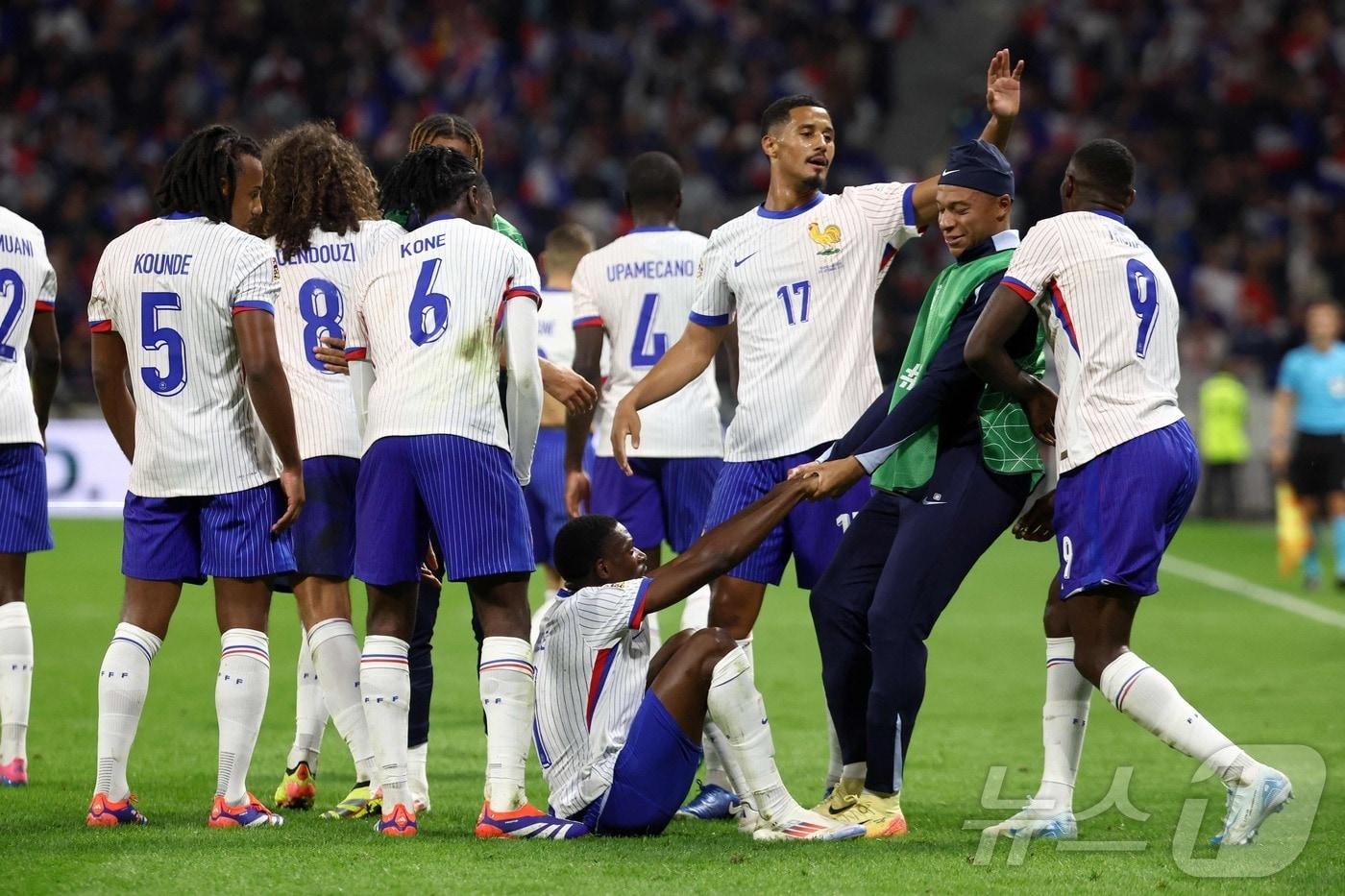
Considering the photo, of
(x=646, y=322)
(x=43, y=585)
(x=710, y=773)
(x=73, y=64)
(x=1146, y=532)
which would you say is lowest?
(x=43, y=585)

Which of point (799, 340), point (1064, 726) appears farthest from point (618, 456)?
point (1064, 726)

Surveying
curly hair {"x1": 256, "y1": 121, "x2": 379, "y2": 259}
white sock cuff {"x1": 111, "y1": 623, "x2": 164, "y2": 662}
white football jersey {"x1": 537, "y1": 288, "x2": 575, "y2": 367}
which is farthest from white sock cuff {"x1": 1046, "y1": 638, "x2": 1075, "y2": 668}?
white football jersey {"x1": 537, "y1": 288, "x2": 575, "y2": 367}

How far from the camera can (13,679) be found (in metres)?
6.81

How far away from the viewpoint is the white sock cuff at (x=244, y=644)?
577 centimetres

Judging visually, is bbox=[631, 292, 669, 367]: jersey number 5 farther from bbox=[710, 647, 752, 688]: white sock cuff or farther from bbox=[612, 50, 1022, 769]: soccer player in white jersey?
bbox=[710, 647, 752, 688]: white sock cuff

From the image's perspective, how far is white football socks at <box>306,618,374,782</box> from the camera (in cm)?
621

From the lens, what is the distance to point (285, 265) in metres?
6.26

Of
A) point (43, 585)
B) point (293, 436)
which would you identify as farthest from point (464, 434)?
point (43, 585)

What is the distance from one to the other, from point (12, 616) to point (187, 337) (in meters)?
1.80

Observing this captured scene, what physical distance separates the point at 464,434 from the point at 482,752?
8.98 ft

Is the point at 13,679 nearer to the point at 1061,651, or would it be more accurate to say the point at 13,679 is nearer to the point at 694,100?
the point at 1061,651

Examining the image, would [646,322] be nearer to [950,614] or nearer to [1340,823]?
[1340,823]

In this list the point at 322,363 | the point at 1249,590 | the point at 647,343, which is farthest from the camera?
the point at 1249,590

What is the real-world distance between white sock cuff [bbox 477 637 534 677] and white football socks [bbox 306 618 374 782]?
79cm
